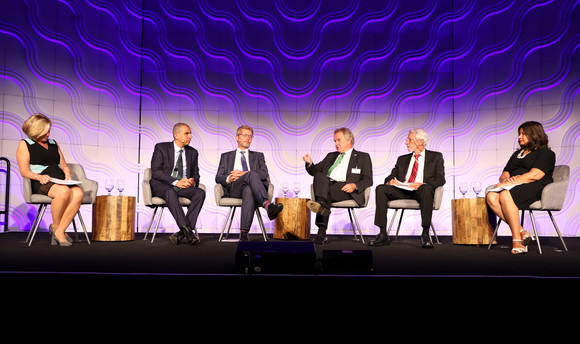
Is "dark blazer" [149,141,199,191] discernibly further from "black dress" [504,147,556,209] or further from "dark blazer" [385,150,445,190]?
"black dress" [504,147,556,209]

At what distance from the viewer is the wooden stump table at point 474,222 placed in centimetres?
481

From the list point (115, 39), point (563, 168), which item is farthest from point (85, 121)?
point (563, 168)

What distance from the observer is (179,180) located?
4.99 m

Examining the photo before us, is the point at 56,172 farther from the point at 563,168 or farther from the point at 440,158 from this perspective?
the point at 563,168

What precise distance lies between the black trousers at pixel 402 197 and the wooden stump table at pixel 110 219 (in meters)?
2.78

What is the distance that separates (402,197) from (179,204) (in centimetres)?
237

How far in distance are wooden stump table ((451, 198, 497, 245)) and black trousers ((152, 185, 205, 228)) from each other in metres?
2.78

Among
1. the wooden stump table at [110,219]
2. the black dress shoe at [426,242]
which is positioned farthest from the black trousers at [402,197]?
the wooden stump table at [110,219]

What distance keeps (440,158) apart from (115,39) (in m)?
4.71

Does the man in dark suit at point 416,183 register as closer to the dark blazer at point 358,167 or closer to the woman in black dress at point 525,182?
the dark blazer at point 358,167

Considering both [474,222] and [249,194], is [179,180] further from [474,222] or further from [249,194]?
[474,222]

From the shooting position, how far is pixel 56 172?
466cm

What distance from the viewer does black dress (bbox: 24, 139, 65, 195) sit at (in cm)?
452

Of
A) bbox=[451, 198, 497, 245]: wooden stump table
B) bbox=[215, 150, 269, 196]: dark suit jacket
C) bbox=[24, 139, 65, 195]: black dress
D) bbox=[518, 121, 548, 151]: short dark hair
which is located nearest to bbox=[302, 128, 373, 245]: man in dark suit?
bbox=[215, 150, 269, 196]: dark suit jacket
